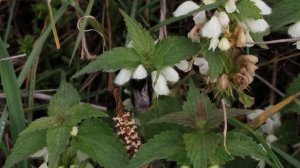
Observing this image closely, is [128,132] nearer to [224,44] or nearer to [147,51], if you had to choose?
[147,51]

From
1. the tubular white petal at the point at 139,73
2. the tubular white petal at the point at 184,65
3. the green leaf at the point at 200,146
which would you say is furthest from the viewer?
the tubular white petal at the point at 184,65

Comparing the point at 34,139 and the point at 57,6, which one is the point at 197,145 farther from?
the point at 57,6

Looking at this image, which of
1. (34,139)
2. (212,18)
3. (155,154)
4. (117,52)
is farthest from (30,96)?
(212,18)

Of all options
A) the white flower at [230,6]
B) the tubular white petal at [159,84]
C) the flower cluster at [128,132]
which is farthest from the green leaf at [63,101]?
the white flower at [230,6]

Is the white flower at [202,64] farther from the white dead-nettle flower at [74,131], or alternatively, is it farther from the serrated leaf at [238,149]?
the white dead-nettle flower at [74,131]

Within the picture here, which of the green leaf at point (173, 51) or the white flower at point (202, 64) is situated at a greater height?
the green leaf at point (173, 51)

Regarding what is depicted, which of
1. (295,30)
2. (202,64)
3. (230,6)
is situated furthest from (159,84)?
(295,30)

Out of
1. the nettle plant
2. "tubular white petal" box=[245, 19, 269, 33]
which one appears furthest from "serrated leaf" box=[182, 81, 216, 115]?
"tubular white petal" box=[245, 19, 269, 33]
